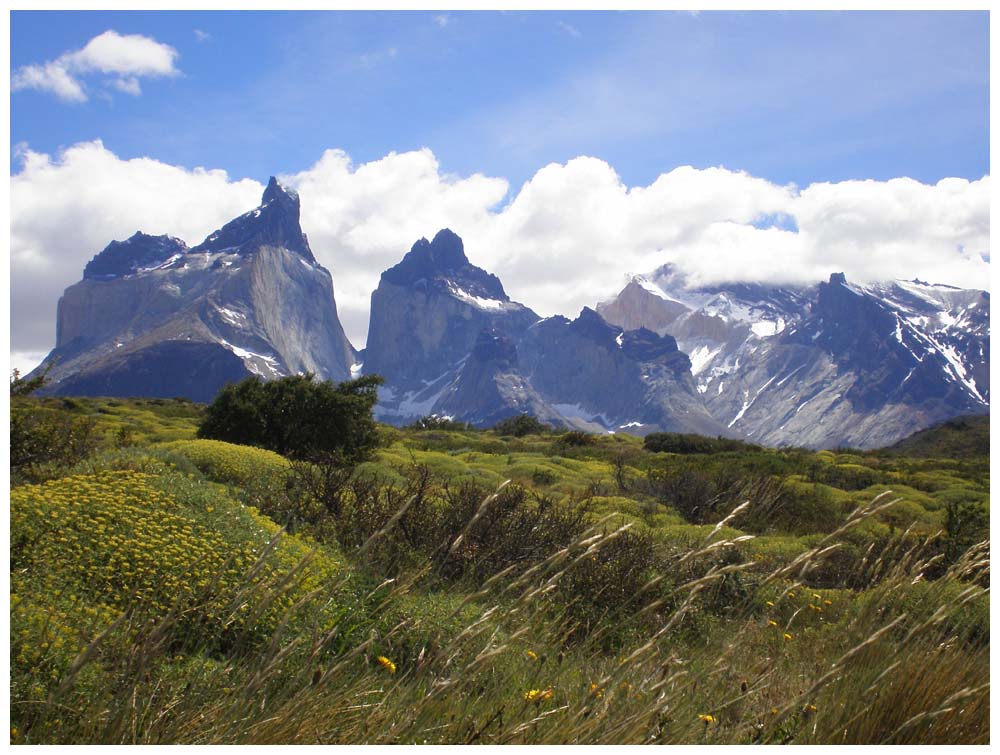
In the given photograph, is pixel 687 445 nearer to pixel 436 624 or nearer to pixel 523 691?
pixel 436 624

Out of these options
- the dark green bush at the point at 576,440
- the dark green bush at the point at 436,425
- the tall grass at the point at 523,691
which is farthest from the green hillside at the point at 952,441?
the tall grass at the point at 523,691

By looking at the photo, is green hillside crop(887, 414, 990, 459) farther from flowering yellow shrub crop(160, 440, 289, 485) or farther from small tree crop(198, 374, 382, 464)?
flowering yellow shrub crop(160, 440, 289, 485)

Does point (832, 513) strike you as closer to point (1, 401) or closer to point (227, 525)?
point (227, 525)

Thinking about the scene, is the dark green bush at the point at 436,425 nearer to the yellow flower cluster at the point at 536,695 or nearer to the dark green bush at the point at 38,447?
the dark green bush at the point at 38,447

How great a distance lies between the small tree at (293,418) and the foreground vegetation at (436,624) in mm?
8411

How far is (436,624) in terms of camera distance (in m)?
4.61

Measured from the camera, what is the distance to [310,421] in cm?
2030

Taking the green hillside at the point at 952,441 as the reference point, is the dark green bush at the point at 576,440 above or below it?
above

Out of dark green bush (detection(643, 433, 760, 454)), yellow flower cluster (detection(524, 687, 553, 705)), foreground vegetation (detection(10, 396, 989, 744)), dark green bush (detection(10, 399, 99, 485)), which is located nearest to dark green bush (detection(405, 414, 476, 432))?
dark green bush (detection(643, 433, 760, 454))

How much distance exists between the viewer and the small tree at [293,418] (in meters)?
19.8

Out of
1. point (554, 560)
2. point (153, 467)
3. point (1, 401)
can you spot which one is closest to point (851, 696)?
point (554, 560)

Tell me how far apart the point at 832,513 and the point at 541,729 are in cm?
1503

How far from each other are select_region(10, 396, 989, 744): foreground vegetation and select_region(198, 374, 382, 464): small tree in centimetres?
841

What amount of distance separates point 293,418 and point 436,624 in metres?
16.3
